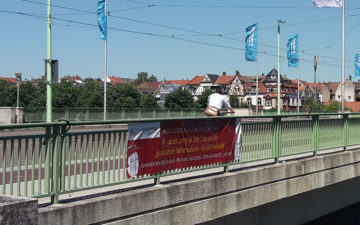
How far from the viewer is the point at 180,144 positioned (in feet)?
23.4

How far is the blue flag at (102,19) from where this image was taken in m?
32.7

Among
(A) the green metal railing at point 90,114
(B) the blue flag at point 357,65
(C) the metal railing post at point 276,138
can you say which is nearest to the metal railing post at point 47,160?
(C) the metal railing post at point 276,138

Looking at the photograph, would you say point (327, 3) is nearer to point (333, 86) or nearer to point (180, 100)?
point (180, 100)

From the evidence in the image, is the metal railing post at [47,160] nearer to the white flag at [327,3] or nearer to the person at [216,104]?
the person at [216,104]

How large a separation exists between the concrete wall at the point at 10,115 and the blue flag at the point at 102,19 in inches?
291

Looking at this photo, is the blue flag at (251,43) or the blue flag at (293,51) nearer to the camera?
the blue flag at (251,43)

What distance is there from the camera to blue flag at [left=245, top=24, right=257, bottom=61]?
39.5 m

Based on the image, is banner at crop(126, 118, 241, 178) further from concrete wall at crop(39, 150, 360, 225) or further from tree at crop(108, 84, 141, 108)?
tree at crop(108, 84, 141, 108)

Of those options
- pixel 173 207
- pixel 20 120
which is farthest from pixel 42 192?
pixel 20 120

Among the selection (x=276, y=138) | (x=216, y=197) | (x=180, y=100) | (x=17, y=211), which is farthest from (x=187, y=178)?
(x=180, y=100)

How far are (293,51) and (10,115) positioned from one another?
77.3 ft

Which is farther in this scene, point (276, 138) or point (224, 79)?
point (224, 79)

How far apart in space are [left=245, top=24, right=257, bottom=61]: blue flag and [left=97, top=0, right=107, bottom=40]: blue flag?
11.7 m

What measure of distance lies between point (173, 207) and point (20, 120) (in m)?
25.0
